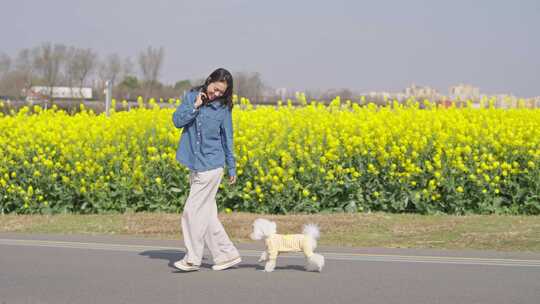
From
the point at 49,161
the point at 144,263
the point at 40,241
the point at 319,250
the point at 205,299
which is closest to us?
Answer: the point at 205,299

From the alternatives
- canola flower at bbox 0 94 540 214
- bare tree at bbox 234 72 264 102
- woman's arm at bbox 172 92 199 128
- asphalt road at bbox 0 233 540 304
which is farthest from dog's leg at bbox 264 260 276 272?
bare tree at bbox 234 72 264 102

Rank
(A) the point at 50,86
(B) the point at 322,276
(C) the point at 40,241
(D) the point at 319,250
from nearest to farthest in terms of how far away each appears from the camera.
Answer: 1. (B) the point at 322,276
2. (D) the point at 319,250
3. (C) the point at 40,241
4. (A) the point at 50,86

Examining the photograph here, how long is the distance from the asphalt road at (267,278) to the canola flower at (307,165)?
335 centimetres

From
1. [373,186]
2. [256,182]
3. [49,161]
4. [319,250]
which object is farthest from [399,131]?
[49,161]

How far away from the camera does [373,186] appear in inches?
516

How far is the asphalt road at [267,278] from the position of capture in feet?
22.6

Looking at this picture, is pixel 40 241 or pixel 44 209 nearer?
pixel 40 241

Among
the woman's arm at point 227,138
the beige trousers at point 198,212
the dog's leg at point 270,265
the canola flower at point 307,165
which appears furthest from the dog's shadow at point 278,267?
the canola flower at point 307,165

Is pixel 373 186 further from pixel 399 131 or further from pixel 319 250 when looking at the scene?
pixel 319 250

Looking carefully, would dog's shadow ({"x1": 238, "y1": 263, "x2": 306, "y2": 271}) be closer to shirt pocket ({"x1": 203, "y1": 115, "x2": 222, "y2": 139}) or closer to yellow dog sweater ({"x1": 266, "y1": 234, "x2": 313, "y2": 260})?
yellow dog sweater ({"x1": 266, "y1": 234, "x2": 313, "y2": 260})

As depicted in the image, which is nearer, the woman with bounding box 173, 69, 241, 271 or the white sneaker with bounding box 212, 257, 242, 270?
the woman with bounding box 173, 69, 241, 271

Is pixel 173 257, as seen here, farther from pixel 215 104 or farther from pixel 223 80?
pixel 223 80

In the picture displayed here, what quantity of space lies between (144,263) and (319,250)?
85.0 inches

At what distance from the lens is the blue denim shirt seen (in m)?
7.79
